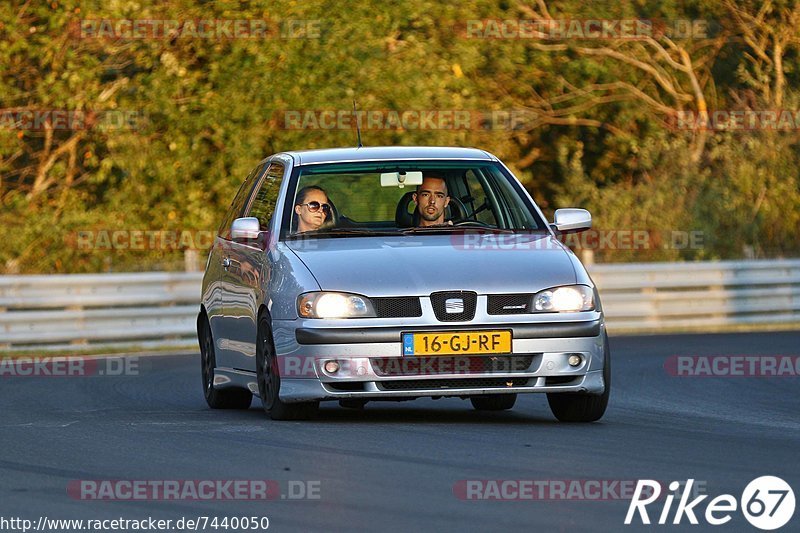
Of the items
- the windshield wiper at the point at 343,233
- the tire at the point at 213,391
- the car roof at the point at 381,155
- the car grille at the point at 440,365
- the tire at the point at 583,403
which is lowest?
the tire at the point at 213,391

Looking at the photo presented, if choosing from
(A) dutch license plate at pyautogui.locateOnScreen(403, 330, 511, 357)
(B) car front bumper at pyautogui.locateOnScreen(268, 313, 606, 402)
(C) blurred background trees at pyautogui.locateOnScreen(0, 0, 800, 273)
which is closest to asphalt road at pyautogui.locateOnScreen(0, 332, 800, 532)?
(B) car front bumper at pyautogui.locateOnScreen(268, 313, 606, 402)

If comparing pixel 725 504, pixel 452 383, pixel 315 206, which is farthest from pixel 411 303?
pixel 725 504

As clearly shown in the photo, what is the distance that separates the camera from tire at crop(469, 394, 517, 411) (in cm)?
1247

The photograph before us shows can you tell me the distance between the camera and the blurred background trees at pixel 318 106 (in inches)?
1118

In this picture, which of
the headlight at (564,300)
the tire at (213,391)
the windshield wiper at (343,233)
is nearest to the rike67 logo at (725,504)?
the headlight at (564,300)

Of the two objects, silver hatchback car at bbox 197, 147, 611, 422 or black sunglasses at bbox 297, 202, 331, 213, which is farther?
black sunglasses at bbox 297, 202, 331, 213

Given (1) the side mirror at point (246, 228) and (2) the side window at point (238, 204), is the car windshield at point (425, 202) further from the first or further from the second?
(2) the side window at point (238, 204)

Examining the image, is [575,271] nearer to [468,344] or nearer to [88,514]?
[468,344]

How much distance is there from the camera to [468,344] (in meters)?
10.5

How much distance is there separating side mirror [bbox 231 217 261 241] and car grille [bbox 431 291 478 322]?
1.53m

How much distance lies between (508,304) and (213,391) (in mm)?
3043

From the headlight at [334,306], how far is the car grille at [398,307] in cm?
5

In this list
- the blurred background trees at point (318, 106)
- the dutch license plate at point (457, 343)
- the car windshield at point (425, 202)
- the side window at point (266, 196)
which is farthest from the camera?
the blurred background trees at point (318, 106)

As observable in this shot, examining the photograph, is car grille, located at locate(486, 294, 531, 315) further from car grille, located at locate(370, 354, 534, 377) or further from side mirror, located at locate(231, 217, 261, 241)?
side mirror, located at locate(231, 217, 261, 241)
